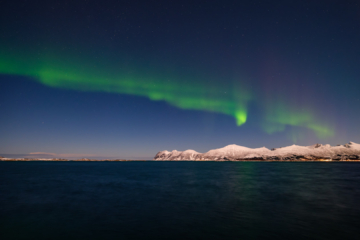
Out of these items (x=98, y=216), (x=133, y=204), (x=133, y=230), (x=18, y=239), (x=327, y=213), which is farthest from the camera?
(x=133, y=204)

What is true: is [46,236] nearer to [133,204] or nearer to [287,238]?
[133,204]

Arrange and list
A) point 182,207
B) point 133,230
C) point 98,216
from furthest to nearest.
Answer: point 182,207
point 98,216
point 133,230

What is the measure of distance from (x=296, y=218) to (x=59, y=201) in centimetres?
2796

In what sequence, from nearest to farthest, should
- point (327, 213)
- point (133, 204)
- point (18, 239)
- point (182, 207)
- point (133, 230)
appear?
point (18, 239) → point (133, 230) → point (327, 213) → point (182, 207) → point (133, 204)

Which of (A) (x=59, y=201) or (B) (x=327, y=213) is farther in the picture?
(A) (x=59, y=201)

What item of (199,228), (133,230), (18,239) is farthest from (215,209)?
(18,239)

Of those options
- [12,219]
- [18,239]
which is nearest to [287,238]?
[18,239]

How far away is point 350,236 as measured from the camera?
13.3 m

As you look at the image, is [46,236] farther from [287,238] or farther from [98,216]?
[287,238]

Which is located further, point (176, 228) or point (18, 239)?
point (176, 228)

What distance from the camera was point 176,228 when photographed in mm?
14820

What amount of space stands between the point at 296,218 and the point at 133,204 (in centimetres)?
1786

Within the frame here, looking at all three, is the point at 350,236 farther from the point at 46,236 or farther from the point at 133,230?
the point at 46,236

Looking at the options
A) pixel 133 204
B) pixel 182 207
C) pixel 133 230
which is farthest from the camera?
pixel 133 204
